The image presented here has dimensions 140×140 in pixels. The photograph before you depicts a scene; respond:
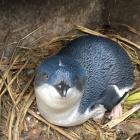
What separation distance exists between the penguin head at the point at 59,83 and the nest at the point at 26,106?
0.85 ft

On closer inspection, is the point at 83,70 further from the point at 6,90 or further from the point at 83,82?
the point at 6,90

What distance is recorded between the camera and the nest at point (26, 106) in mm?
3518

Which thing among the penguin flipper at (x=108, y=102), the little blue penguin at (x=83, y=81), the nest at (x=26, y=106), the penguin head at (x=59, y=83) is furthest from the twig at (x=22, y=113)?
the penguin flipper at (x=108, y=102)

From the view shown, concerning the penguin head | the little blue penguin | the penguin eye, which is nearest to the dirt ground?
the little blue penguin

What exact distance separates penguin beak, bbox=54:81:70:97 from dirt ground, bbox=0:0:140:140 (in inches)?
18.7

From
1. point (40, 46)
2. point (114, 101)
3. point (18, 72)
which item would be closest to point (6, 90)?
point (18, 72)

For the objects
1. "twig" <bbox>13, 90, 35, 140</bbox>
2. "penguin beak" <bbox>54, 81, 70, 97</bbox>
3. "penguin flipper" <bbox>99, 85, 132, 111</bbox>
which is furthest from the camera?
"penguin flipper" <bbox>99, 85, 132, 111</bbox>

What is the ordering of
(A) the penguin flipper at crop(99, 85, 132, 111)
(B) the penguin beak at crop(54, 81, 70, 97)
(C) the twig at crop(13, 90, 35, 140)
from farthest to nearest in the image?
(A) the penguin flipper at crop(99, 85, 132, 111) < (C) the twig at crop(13, 90, 35, 140) < (B) the penguin beak at crop(54, 81, 70, 97)

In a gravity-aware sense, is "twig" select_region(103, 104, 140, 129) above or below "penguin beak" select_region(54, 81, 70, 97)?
below

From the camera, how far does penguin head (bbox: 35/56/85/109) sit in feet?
10.4

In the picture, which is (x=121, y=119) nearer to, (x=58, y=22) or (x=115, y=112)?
(x=115, y=112)

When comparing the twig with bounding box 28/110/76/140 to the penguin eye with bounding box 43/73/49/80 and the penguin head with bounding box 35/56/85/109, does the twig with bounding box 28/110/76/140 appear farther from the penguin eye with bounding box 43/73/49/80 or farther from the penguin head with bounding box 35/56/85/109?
the penguin eye with bounding box 43/73/49/80

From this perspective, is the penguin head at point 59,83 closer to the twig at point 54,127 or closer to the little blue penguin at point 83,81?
the little blue penguin at point 83,81

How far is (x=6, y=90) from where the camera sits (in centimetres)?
363
